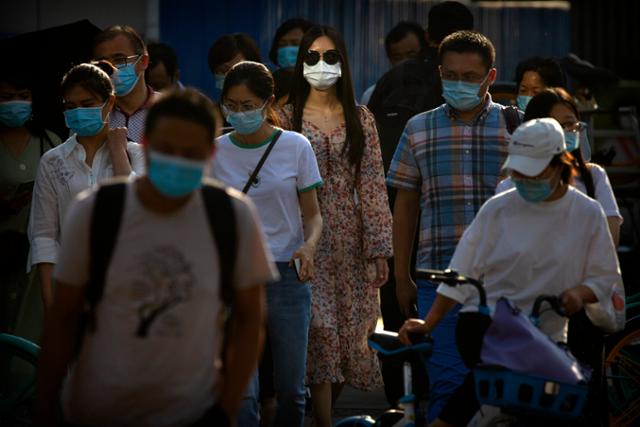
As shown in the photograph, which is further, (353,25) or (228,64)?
(353,25)

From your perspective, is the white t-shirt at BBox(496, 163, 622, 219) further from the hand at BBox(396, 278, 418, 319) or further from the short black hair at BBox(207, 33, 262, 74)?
the short black hair at BBox(207, 33, 262, 74)

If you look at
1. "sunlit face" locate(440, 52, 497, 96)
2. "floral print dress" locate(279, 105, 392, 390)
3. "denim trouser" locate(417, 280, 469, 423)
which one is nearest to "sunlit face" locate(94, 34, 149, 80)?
"floral print dress" locate(279, 105, 392, 390)

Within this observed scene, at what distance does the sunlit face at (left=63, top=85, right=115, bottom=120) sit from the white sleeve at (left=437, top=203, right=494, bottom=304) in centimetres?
197

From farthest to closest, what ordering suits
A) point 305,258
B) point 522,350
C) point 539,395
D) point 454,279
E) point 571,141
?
point 305,258, point 571,141, point 454,279, point 522,350, point 539,395

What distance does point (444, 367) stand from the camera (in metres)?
6.94

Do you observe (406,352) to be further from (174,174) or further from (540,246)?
(174,174)

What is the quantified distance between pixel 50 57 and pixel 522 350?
493cm

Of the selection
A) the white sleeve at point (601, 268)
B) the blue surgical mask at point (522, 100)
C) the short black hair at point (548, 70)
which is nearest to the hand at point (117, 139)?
the white sleeve at point (601, 268)

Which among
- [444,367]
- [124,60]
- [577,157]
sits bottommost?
[444,367]

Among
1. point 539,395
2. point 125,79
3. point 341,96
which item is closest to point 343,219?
point 341,96

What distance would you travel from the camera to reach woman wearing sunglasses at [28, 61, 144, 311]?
724 centimetres

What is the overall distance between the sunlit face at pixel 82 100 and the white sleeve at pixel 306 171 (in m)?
0.90

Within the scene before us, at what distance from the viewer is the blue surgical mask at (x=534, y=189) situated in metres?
6.05

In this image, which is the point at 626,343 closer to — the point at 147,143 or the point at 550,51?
the point at 147,143
